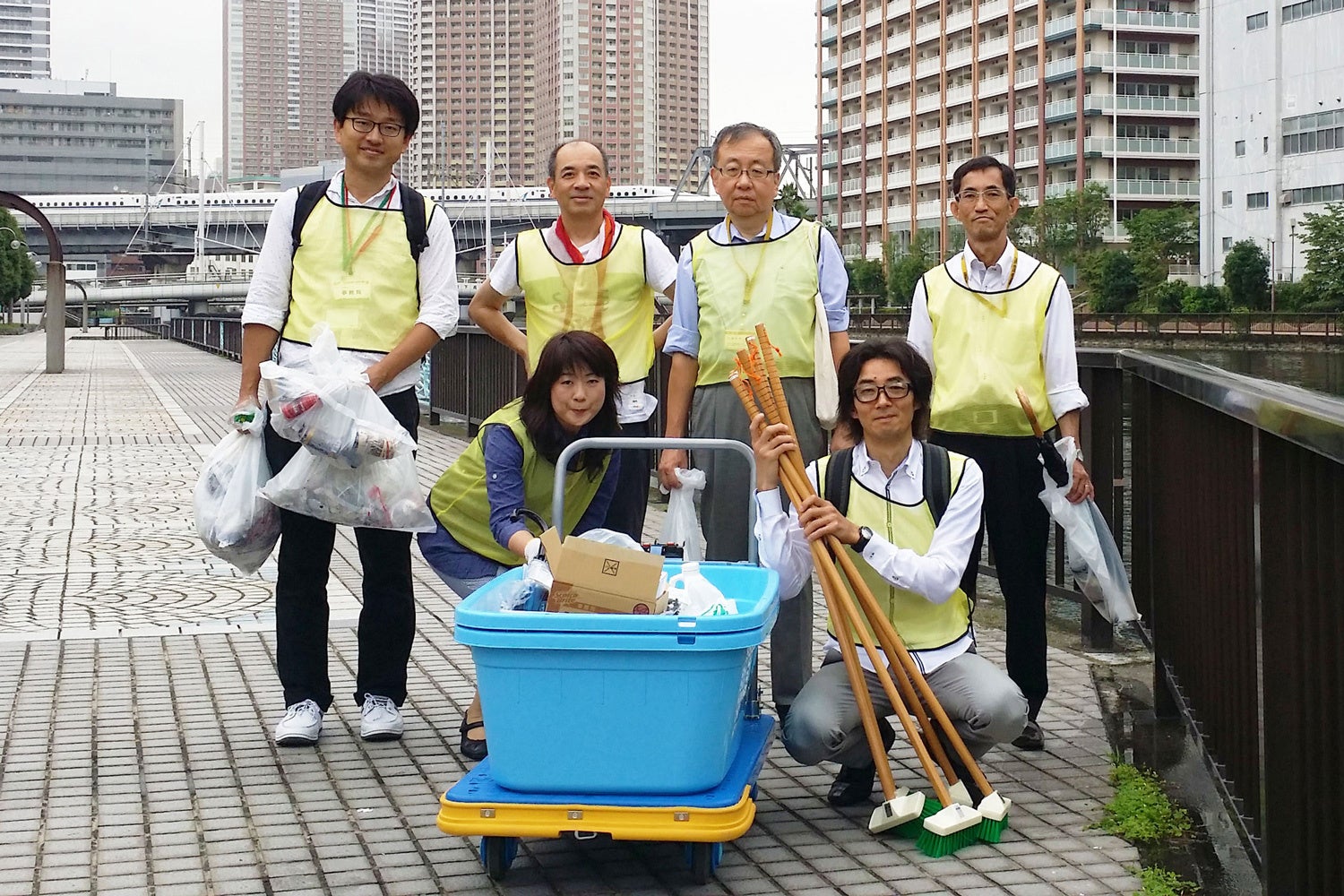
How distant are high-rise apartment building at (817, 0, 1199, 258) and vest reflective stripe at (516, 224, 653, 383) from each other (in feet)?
274

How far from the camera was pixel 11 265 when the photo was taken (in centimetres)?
9038

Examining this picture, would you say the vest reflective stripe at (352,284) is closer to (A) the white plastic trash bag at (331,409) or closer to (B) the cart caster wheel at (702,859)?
(A) the white plastic trash bag at (331,409)

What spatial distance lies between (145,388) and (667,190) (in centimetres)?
12146

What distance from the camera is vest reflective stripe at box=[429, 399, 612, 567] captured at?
4.77m

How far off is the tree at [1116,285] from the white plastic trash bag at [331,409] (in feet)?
225

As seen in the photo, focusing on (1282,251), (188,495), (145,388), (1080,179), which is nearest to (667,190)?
(1080,179)

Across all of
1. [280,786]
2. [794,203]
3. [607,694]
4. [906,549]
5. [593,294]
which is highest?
[794,203]

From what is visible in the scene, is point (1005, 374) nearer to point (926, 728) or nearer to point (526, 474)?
point (926, 728)

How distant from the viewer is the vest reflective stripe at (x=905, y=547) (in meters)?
4.32

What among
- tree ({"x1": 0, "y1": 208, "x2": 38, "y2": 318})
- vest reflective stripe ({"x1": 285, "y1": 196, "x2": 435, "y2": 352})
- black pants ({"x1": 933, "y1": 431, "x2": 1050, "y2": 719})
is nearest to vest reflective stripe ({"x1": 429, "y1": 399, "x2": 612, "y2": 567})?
vest reflective stripe ({"x1": 285, "y1": 196, "x2": 435, "y2": 352})

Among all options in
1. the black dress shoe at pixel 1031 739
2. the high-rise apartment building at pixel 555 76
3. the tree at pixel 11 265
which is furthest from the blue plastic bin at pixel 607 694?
the high-rise apartment building at pixel 555 76

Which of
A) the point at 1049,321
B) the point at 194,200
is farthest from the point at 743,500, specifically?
the point at 194,200

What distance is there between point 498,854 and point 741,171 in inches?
86.2

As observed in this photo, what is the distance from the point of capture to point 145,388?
27.6m
